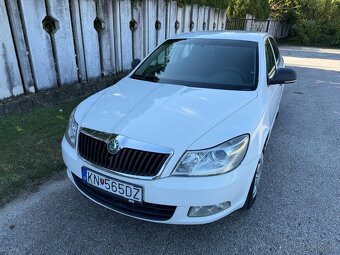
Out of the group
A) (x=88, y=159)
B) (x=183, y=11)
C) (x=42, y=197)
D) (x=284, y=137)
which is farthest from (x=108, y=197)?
(x=183, y=11)

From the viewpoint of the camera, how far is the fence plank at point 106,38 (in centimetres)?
562

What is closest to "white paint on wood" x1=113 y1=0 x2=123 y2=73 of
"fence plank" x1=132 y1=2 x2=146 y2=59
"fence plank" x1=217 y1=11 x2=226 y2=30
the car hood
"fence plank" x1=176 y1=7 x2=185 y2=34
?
"fence plank" x1=132 y1=2 x2=146 y2=59

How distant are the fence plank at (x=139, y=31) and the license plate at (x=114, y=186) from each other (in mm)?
5087

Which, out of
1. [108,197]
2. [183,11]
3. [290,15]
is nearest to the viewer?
[108,197]

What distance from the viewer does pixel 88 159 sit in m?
2.27

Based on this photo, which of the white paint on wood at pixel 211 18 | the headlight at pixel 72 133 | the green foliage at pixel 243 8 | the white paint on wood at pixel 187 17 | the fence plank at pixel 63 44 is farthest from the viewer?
the green foliage at pixel 243 8

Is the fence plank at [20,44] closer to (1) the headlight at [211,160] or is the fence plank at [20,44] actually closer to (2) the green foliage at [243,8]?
(1) the headlight at [211,160]

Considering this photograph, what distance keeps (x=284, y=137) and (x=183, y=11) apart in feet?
18.3

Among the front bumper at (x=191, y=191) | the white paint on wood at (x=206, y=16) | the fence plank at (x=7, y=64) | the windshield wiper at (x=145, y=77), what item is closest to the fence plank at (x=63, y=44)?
the fence plank at (x=7, y=64)

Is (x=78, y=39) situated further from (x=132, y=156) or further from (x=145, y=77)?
(x=132, y=156)

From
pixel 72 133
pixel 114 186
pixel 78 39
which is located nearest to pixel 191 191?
pixel 114 186

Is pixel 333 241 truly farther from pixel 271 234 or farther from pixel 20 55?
pixel 20 55

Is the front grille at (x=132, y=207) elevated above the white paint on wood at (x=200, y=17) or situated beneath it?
situated beneath

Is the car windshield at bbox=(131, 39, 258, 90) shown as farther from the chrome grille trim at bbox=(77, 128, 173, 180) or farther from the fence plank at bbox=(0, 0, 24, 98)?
the fence plank at bbox=(0, 0, 24, 98)
